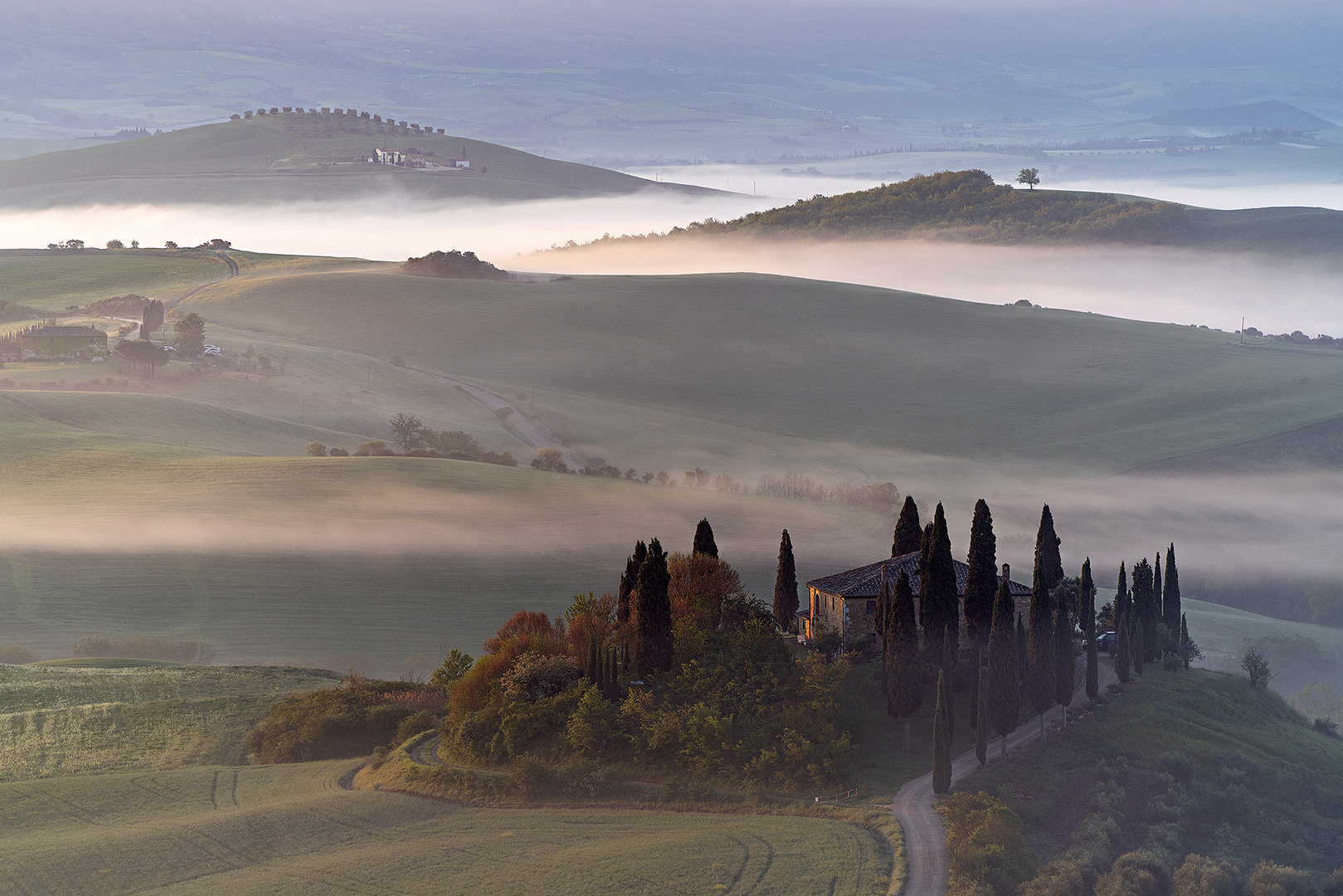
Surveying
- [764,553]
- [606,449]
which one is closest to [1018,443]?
[606,449]

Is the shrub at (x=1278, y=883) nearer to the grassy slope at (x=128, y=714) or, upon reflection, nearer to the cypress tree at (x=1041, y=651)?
the cypress tree at (x=1041, y=651)

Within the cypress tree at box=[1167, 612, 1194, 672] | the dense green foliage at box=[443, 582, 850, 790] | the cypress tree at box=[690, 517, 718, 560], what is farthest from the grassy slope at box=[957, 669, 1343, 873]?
the cypress tree at box=[690, 517, 718, 560]

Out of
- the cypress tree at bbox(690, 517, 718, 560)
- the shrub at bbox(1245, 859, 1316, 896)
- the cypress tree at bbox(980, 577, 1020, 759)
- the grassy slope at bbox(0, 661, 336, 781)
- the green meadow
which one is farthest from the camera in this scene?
the green meadow

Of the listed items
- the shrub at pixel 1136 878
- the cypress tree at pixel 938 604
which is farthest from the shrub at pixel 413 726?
the shrub at pixel 1136 878

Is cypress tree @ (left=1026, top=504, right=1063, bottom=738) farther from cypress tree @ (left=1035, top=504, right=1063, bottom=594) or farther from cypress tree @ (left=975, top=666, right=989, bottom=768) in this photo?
cypress tree @ (left=975, top=666, right=989, bottom=768)

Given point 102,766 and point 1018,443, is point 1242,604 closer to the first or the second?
A: point 1018,443
